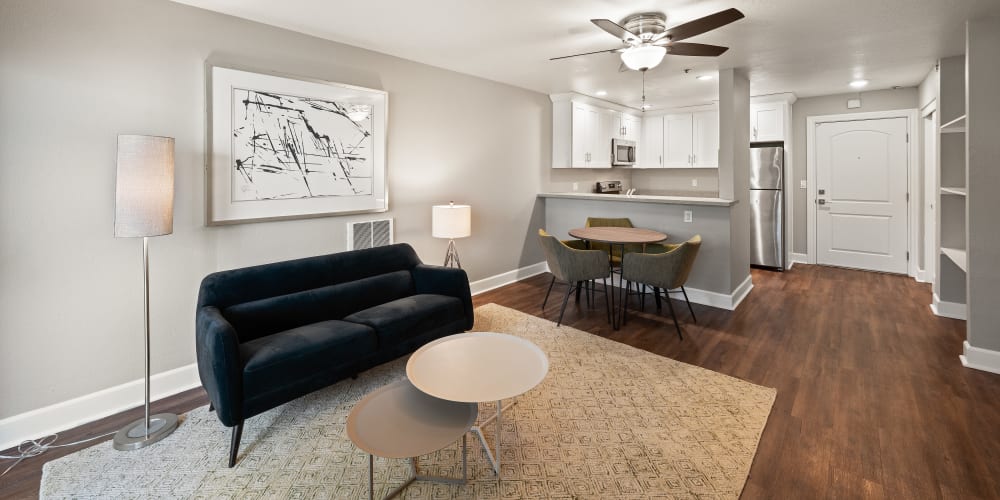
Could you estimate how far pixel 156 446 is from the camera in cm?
221

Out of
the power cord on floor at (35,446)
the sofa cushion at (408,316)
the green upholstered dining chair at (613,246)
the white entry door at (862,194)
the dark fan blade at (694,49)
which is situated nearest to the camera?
the power cord on floor at (35,446)

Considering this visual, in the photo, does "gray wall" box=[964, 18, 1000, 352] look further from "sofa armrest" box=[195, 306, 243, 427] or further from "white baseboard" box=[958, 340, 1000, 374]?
"sofa armrest" box=[195, 306, 243, 427]

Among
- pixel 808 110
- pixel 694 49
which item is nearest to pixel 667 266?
pixel 694 49

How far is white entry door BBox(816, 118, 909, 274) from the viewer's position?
5.48 metres

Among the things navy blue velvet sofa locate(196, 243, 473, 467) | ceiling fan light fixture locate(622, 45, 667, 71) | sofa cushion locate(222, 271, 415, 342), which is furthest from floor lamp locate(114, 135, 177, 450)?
ceiling fan light fixture locate(622, 45, 667, 71)

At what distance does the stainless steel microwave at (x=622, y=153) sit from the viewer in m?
6.43

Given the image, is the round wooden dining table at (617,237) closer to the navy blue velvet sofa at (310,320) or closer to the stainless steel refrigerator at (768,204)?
the navy blue velvet sofa at (310,320)

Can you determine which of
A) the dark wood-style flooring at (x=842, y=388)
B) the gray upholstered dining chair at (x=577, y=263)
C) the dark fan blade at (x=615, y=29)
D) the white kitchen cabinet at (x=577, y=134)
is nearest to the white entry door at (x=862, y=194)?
the dark wood-style flooring at (x=842, y=388)

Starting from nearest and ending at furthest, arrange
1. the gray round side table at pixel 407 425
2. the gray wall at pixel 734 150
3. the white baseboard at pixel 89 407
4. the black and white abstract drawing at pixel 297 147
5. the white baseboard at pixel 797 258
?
the gray round side table at pixel 407 425, the white baseboard at pixel 89 407, the black and white abstract drawing at pixel 297 147, the gray wall at pixel 734 150, the white baseboard at pixel 797 258

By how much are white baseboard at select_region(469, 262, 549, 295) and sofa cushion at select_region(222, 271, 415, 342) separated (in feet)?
4.71

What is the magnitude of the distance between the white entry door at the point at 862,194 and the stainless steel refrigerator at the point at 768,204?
0.60 meters

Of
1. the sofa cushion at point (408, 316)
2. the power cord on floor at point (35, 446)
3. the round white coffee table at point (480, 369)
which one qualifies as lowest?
the power cord on floor at point (35, 446)

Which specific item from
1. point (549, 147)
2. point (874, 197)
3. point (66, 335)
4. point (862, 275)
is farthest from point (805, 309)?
point (66, 335)

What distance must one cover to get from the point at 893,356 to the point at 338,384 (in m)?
3.88
